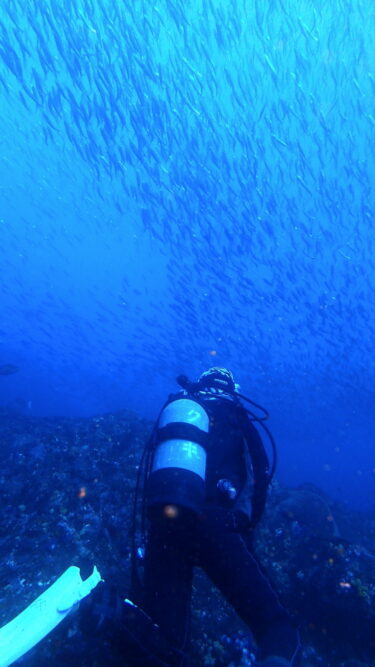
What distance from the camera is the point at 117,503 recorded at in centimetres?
546

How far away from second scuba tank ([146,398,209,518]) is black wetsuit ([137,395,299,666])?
15 centimetres

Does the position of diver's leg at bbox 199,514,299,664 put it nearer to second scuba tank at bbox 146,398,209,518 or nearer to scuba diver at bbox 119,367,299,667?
scuba diver at bbox 119,367,299,667

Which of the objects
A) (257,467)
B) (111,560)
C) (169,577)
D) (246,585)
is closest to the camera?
(246,585)

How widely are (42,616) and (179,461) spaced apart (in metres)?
1.82

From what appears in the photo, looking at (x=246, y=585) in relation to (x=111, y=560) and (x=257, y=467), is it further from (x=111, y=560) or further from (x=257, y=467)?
(x=111, y=560)

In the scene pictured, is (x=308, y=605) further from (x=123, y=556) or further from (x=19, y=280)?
(x=19, y=280)

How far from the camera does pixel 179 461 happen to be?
2.48 meters

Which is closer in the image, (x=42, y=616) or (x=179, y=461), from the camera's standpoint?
(x=179, y=461)

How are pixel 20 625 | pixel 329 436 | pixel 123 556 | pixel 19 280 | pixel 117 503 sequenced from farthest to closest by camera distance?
pixel 329 436
pixel 19 280
pixel 117 503
pixel 123 556
pixel 20 625

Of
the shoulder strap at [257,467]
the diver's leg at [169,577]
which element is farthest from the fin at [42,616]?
the shoulder strap at [257,467]

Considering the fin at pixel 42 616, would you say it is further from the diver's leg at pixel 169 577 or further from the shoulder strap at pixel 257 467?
the shoulder strap at pixel 257 467

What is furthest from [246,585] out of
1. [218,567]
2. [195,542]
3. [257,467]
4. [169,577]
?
[257,467]

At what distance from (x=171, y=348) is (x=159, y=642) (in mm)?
47979

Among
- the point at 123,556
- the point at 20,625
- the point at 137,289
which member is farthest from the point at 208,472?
the point at 137,289
